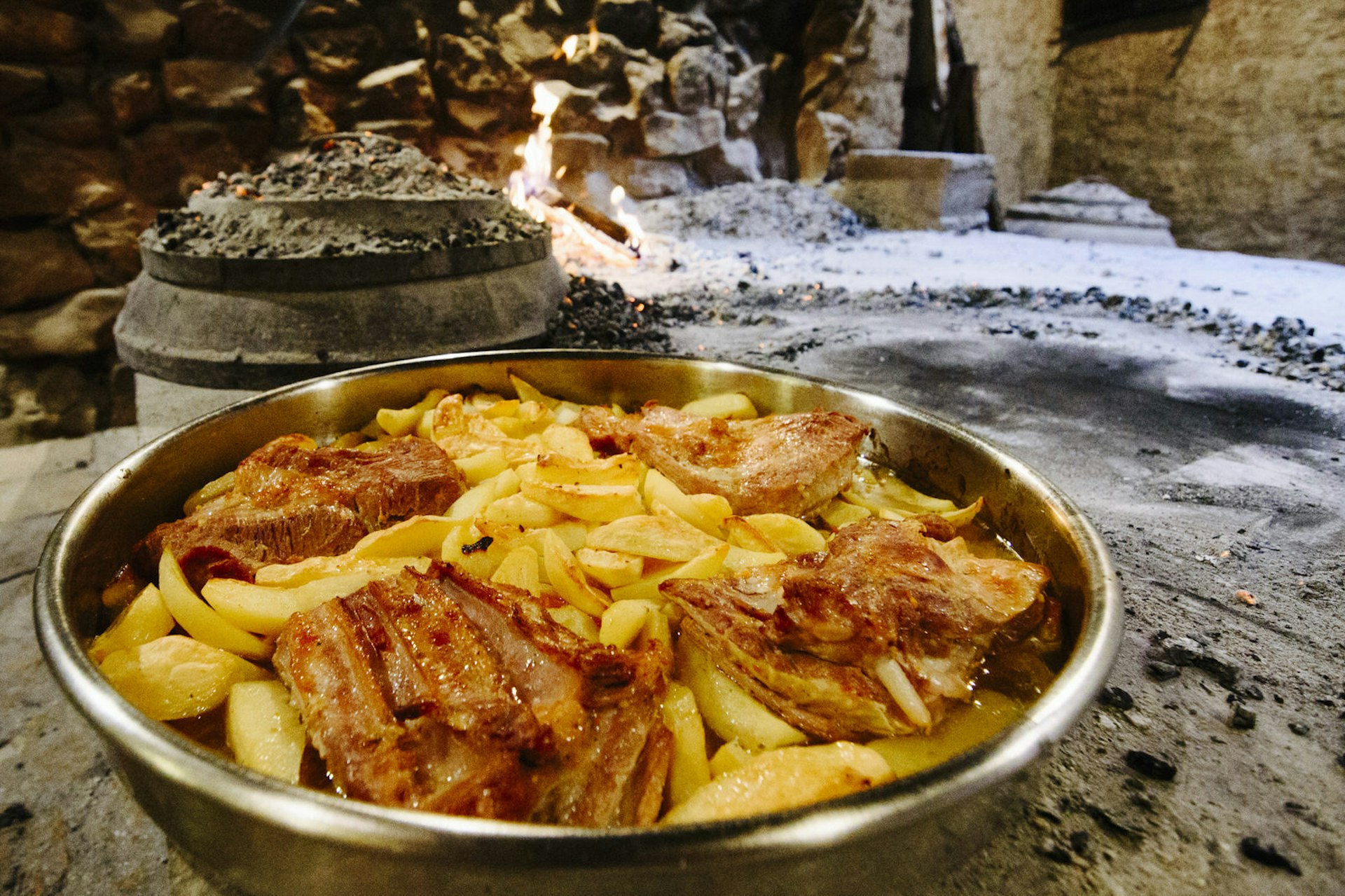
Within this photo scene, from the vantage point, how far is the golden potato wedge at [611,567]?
1.70m

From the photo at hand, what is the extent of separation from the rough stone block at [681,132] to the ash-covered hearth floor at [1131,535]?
19.0ft

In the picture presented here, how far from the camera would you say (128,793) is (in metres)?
1.18

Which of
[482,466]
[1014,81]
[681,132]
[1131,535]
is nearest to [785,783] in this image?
[482,466]

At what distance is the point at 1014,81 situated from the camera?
15.2 metres

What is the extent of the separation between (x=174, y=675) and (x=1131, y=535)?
2.97 metres

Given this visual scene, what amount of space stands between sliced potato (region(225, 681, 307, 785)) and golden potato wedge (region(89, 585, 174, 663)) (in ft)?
0.96

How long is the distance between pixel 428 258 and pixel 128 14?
26.2 ft

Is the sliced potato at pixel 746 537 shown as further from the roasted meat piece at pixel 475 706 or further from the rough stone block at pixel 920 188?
the rough stone block at pixel 920 188

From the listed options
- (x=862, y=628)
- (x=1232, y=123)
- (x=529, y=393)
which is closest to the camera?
(x=862, y=628)

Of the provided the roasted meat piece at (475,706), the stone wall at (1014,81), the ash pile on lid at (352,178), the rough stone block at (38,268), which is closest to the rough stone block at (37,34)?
the rough stone block at (38,268)

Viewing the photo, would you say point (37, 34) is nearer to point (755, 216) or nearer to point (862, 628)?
point (755, 216)

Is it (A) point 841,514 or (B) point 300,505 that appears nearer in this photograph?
(B) point 300,505

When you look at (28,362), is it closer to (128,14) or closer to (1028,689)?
(128,14)

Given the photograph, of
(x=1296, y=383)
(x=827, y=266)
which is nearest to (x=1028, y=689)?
(x=1296, y=383)
